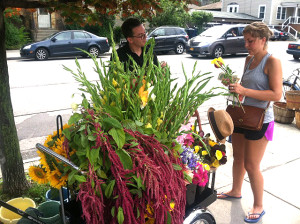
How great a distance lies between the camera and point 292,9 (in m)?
41.8

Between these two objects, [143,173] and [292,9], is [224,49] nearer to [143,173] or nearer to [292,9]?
[143,173]

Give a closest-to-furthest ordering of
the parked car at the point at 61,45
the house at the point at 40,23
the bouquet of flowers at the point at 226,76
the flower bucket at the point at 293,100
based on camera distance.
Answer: the bouquet of flowers at the point at 226,76
the flower bucket at the point at 293,100
the parked car at the point at 61,45
the house at the point at 40,23

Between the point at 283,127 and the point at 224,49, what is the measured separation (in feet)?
37.0

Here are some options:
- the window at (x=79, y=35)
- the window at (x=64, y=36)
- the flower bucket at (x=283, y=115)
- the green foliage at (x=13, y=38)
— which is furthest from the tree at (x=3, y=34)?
the green foliage at (x=13, y=38)

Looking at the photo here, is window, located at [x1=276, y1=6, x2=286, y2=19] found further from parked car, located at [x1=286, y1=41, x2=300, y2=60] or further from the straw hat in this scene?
the straw hat

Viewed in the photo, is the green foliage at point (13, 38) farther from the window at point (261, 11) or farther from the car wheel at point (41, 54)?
the window at point (261, 11)

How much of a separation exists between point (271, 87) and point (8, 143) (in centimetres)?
257

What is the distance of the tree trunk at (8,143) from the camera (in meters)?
2.84

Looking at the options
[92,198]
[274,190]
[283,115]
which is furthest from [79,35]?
[92,198]

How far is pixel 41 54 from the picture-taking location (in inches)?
564

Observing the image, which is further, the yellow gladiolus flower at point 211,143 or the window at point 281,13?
the window at point 281,13

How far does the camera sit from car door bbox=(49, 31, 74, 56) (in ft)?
47.6

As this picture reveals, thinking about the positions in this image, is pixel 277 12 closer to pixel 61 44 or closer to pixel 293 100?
pixel 61 44

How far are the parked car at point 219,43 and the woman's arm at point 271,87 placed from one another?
13.7m
